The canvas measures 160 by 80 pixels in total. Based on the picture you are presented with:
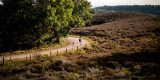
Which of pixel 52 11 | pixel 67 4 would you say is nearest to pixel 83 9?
pixel 67 4

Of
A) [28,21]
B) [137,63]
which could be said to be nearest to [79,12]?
[28,21]

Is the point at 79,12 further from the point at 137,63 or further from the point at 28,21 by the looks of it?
the point at 137,63

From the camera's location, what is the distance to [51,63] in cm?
2983

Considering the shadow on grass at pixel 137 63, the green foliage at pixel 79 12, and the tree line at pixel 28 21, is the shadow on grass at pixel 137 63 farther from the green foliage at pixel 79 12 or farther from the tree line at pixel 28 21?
the green foliage at pixel 79 12

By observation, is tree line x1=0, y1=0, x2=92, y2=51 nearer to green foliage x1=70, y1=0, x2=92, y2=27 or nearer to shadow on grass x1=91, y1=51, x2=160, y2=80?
green foliage x1=70, y1=0, x2=92, y2=27

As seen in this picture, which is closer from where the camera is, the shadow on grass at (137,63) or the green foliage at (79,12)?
the shadow on grass at (137,63)

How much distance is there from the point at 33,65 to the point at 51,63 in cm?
206

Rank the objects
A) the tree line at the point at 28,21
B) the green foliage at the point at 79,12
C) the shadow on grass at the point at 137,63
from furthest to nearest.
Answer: the green foliage at the point at 79,12, the tree line at the point at 28,21, the shadow on grass at the point at 137,63

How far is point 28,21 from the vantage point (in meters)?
38.3

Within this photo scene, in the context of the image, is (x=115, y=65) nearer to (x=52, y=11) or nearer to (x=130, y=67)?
(x=130, y=67)

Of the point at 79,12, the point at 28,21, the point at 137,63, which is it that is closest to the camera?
the point at 137,63

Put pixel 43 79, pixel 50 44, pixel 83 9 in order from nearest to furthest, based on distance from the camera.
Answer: pixel 43 79 < pixel 50 44 < pixel 83 9

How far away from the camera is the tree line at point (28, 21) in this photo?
1507 inches

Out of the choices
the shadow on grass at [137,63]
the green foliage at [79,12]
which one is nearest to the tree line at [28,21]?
the green foliage at [79,12]
